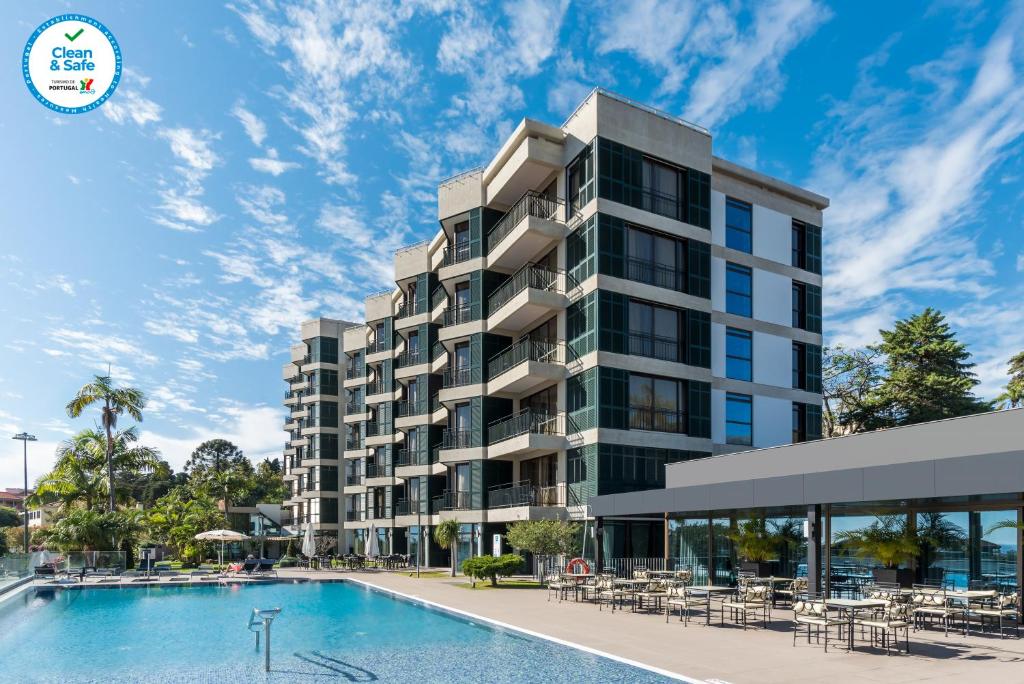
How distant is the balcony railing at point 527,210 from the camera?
38.1 meters

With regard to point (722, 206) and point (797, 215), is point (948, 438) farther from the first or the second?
point (797, 215)

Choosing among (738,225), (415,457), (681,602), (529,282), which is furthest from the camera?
(415,457)

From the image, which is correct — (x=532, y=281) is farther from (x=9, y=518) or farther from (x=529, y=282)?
(x=9, y=518)

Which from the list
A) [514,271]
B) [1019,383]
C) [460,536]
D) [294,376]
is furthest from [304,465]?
[1019,383]

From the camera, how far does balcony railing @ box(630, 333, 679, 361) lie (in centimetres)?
3525

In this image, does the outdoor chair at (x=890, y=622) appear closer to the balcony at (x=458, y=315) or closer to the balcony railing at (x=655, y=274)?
the balcony railing at (x=655, y=274)

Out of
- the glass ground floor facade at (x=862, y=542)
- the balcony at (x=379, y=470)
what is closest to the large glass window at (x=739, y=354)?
the glass ground floor facade at (x=862, y=542)

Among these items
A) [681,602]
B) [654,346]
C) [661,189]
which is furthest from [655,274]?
[681,602]

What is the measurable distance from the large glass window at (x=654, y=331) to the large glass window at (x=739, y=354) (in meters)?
3.11

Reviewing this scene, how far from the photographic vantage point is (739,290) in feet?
128

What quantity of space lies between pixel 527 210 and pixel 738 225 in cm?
1056

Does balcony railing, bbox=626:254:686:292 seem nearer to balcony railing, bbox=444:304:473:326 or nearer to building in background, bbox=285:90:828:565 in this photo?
building in background, bbox=285:90:828:565

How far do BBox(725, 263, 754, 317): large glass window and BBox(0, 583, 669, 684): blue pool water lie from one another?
21.0 m

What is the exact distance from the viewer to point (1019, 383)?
47.4m
